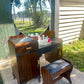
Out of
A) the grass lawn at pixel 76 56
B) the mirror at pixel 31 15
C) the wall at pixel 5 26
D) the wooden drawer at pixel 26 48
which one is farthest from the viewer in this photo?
the grass lawn at pixel 76 56

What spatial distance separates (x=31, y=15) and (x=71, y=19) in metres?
2.01

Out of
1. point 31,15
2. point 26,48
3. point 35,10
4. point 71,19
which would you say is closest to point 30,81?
point 26,48

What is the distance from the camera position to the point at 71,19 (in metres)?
3.11

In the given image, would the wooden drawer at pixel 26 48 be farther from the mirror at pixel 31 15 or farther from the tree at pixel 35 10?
the tree at pixel 35 10

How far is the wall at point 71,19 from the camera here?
9.23ft

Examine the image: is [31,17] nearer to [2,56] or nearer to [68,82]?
[2,56]

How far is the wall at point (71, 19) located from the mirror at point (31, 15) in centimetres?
115

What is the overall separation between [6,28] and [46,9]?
109 cm

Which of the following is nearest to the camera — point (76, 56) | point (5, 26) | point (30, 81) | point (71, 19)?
point (30, 81)

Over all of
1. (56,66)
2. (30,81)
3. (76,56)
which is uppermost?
(56,66)

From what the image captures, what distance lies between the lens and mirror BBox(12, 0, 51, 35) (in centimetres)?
156

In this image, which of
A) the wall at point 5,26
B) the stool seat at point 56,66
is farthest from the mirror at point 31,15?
the stool seat at point 56,66

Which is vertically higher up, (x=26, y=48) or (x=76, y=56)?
(x=26, y=48)

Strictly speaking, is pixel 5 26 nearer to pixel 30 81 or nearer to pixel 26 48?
pixel 26 48
